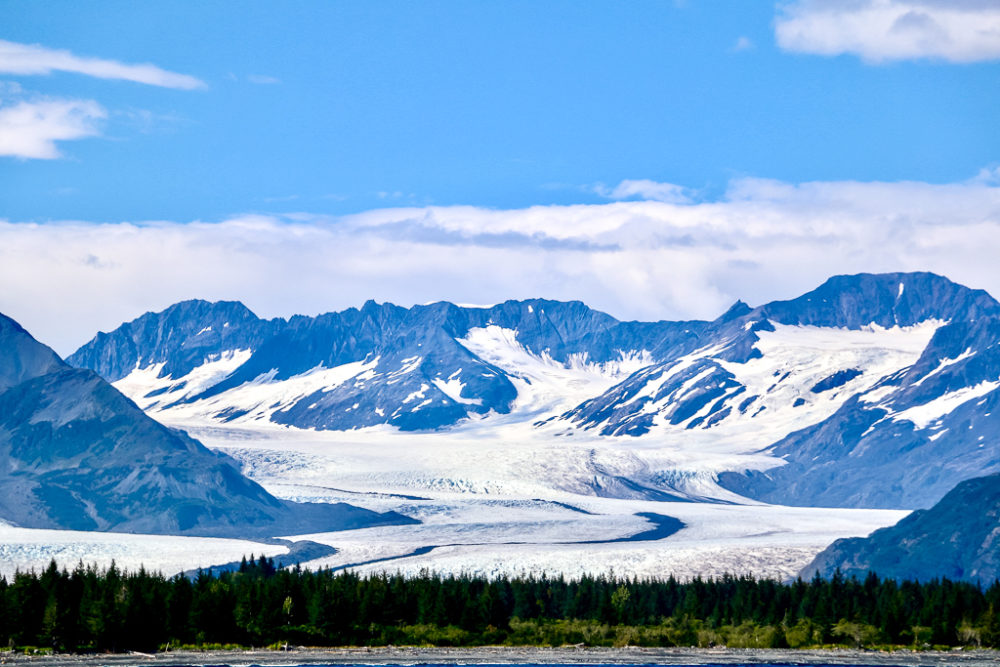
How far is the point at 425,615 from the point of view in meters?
188

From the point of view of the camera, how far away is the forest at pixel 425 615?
550 feet

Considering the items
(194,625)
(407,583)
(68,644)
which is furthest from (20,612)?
(407,583)

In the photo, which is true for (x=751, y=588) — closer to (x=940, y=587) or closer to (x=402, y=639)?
(x=940, y=587)

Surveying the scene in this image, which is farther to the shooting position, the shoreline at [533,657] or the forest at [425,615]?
the forest at [425,615]

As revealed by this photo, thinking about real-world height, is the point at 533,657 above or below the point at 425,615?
below

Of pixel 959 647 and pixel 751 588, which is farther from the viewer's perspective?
pixel 751 588

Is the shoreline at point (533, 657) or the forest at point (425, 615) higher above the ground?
the forest at point (425, 615)

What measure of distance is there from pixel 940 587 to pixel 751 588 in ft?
70.4

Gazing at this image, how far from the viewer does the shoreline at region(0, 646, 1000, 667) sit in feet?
539

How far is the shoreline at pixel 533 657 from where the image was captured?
16425cm

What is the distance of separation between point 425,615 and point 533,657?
54.2 ft

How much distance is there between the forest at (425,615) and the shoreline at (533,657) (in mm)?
2428

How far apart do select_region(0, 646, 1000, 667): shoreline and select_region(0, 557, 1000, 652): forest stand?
2428 millimetres

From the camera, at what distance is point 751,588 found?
199m
